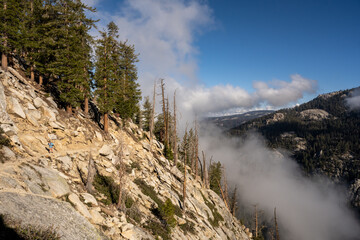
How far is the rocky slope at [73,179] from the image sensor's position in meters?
8.85

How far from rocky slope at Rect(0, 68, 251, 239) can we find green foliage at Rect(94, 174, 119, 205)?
0.09 meters

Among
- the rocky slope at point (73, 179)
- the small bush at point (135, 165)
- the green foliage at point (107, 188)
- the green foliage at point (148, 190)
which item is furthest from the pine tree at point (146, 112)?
the green foliage at point (107, 188)

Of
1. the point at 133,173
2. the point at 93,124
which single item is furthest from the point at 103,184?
the point at 93,124

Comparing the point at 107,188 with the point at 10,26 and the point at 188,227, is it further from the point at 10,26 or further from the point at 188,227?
the point at 10,26

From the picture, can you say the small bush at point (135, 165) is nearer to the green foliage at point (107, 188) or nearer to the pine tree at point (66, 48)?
the green foliage at point (107, 188)

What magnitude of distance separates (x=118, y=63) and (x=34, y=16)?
Answer: 40.6ft

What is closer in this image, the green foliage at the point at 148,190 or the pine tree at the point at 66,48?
the green foliage at the point at 148,190

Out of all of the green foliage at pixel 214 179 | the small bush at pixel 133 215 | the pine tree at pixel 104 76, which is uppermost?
the pine tree at pixel 104 76

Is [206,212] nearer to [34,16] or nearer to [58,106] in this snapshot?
[58,106]

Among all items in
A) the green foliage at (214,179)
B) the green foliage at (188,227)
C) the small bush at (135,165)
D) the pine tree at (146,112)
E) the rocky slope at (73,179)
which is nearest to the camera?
the rocky slope at (73,179)

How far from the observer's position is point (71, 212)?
31.2 feet

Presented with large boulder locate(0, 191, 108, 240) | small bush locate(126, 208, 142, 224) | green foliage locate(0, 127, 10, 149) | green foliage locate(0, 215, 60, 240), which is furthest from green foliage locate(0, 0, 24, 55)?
small bush locate(126, 208, 142, 224)

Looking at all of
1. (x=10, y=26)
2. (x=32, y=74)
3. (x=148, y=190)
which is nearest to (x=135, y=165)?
(x=148, y=190)

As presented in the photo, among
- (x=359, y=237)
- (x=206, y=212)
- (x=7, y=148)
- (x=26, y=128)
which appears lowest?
(x=359, y=237)
